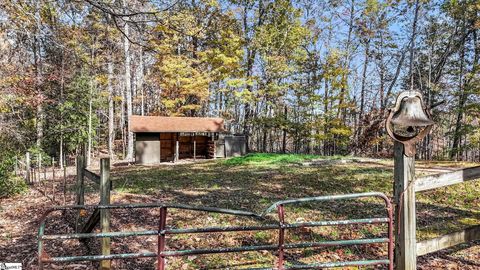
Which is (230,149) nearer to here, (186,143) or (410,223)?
(186,143)

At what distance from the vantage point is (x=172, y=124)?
1920 centimetres

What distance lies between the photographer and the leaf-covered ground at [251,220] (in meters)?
4.41

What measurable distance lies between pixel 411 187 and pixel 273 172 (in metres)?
8.54

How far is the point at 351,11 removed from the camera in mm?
22422

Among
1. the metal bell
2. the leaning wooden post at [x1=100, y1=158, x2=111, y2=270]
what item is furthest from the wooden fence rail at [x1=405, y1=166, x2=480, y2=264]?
the leaning wooden post at [x1=100, y1=158, x2=111, y2=270]

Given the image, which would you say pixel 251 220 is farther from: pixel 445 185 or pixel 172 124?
pixel 172 124

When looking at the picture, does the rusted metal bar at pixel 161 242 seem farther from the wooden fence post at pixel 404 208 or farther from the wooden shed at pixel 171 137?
the wooden shed at pixel 171 137

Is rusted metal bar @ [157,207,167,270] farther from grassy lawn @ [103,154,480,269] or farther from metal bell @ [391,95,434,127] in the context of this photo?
metal bell @ [391,95,434,127]

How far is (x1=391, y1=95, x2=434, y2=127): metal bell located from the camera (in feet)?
9.04

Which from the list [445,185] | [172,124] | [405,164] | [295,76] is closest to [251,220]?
[445,185]

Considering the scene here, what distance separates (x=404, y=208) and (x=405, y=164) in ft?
1.39

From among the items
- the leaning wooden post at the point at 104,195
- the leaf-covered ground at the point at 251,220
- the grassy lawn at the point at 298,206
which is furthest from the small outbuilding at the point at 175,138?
the leaning wooden post at the point at 104,195

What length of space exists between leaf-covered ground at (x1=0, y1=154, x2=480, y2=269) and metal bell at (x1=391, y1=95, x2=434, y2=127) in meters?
2.49

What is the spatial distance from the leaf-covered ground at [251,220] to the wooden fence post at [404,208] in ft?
5.48
